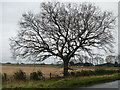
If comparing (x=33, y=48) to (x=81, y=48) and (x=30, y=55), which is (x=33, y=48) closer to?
(x=30, y=55)

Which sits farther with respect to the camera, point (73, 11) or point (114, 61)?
point (114, 61)

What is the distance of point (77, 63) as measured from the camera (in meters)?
26.4

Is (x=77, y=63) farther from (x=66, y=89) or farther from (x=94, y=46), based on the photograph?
(x=66, y=89)

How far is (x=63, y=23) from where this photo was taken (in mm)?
24781

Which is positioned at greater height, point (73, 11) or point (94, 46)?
point (73, 11)

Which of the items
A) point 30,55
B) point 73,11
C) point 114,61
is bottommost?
point 114,61

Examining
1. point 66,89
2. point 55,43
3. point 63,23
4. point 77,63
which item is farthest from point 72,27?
point 66,89

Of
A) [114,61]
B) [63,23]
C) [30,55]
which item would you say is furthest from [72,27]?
[114,61]

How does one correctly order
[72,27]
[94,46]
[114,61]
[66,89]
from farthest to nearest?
1. [114,61]
2. [94,46]
3. [72,27]
4. [66,89]

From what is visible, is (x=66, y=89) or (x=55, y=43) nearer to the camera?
(x=66, y=89)

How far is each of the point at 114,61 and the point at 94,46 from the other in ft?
201

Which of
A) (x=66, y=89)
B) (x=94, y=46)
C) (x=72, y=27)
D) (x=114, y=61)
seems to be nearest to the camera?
(x=66, y=89)

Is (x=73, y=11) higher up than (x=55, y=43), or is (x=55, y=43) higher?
(x=73, y=11)

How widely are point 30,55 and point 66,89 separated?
43.8ft
